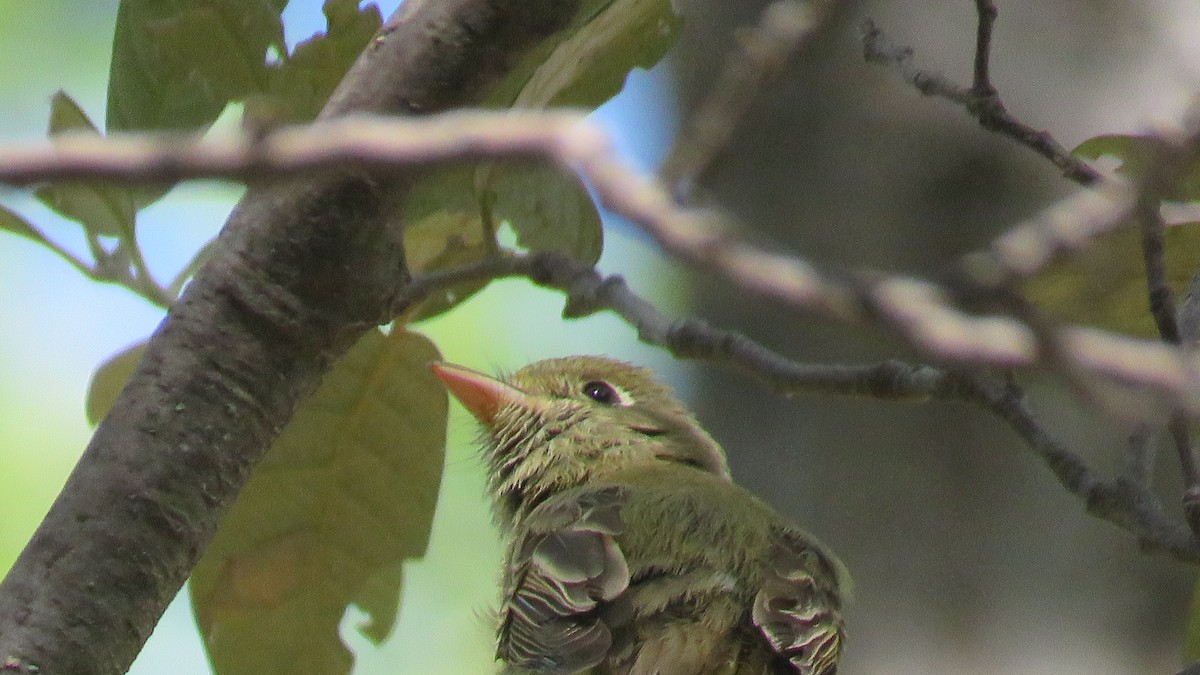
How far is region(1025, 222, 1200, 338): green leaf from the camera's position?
77.2 inches

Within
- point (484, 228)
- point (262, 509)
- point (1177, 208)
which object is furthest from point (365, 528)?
point (1177, 208)

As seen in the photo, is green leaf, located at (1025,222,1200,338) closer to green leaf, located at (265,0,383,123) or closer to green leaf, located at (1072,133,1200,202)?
green leaf, located at (1072,133,1200,202)

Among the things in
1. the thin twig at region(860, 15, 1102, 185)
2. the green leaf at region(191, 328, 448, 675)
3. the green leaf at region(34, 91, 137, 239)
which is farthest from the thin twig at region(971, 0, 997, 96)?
the green leaf at region(34, 91, 137, 239)

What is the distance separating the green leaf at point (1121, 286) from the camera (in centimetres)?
196

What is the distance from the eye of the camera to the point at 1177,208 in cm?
220

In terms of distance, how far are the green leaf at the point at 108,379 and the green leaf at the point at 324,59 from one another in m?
0.58

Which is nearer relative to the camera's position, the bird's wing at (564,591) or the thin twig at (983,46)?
the thin twig at (983,46)

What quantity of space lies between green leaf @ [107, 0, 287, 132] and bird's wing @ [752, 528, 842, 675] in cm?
122

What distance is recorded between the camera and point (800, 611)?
2229 mm

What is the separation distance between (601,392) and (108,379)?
3.85 feet

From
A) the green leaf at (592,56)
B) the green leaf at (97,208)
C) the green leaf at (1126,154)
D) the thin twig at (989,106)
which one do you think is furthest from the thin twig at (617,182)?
the green leaf at (97,208)

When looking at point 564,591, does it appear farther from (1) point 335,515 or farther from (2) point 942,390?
(2) point 942,390

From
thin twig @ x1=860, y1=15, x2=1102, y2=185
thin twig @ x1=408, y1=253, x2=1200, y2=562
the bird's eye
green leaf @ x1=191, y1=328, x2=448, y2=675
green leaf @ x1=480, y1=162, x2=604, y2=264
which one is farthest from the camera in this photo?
the bird's eye

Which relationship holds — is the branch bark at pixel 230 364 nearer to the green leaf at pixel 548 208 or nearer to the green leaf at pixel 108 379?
the green leaf at pixel 548 208
